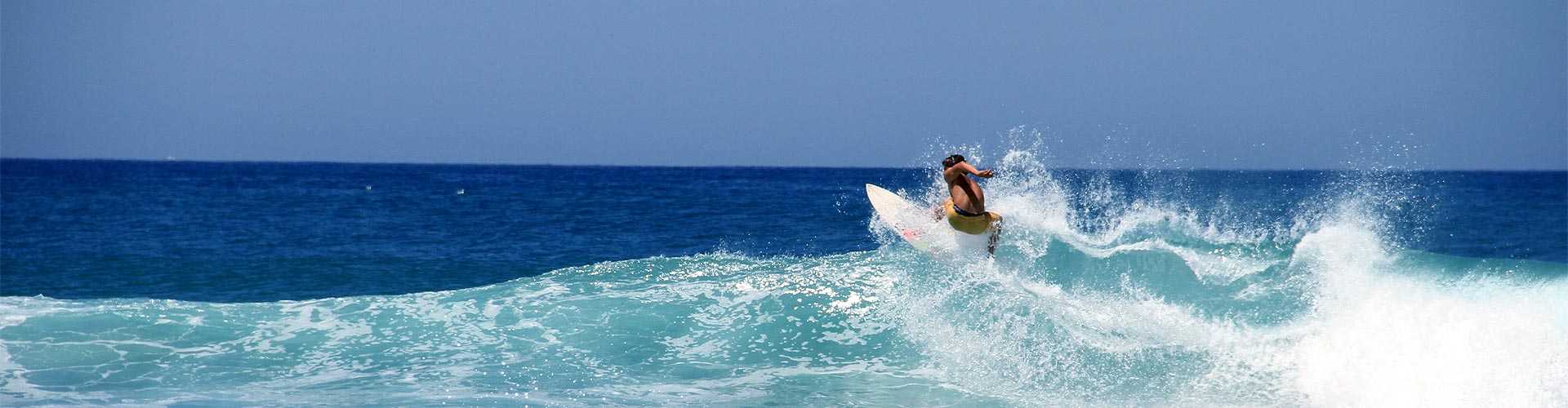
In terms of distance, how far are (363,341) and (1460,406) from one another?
9.84m

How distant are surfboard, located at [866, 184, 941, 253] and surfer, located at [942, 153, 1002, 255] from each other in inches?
27.6

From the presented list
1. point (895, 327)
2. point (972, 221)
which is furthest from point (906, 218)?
point (972, 221)

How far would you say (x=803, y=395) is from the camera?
9477 millimetres

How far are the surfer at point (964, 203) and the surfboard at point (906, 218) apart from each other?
0.70m

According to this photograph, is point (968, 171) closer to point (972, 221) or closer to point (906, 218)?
point (972, 221)

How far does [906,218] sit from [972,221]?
1891 millimetres

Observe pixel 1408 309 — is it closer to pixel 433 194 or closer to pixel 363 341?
pixel 363 341

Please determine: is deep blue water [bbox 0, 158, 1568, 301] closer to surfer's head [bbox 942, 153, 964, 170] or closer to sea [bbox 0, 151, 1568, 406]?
sea [bbox 0, 151, 1568, 406]

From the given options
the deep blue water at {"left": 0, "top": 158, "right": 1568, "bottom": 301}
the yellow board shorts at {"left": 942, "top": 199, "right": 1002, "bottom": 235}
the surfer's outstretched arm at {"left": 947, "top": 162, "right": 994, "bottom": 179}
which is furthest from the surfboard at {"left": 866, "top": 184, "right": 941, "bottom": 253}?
the deep blue water at {"left": 0, "top": 158, "right": 1568, "bottom": 301}

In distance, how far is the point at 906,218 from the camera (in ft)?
40.6

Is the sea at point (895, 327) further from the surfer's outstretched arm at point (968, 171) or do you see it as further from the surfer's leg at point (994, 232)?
the surfer's outstretched arm at point (968, 171)

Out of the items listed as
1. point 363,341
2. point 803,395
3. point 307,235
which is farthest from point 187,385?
point 307,235

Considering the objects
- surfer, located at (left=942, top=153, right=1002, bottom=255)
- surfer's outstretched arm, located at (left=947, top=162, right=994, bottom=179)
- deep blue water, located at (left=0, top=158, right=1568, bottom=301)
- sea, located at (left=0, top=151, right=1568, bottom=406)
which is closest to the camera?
sea, located at (left=0, top=151, right=1568, bottom=406)

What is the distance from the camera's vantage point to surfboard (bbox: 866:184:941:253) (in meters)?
11.7
